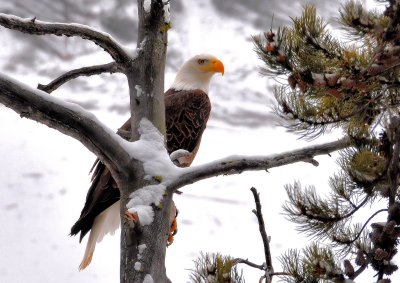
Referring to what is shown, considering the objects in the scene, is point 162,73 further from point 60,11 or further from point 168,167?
point 60,11

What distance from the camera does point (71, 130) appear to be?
1.40 m

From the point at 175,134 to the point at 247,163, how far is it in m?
0.99

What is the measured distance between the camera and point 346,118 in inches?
60.9

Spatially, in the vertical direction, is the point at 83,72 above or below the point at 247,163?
above

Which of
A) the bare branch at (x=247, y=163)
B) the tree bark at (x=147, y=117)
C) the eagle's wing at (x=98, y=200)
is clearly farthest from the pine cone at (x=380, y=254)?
the eagle's wing at (x=98, y=200)

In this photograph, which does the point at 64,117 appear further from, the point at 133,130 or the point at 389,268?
the point at 389,268

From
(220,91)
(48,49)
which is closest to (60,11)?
(48,49)

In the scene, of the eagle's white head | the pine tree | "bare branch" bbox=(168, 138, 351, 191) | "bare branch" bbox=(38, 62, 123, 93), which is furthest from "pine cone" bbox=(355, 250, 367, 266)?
the eagle's white head

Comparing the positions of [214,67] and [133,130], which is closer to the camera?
[133,130]

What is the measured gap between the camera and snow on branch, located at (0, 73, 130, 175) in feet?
4.40

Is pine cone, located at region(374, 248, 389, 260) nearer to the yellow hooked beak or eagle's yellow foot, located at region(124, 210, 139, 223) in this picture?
eagle's yellow foot, located at region(124, 210, 139, 223)

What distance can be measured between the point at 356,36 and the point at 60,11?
417 centimetres

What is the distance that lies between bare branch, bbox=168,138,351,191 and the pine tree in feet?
0.20

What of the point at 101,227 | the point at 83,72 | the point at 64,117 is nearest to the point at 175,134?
the point at 101,227
